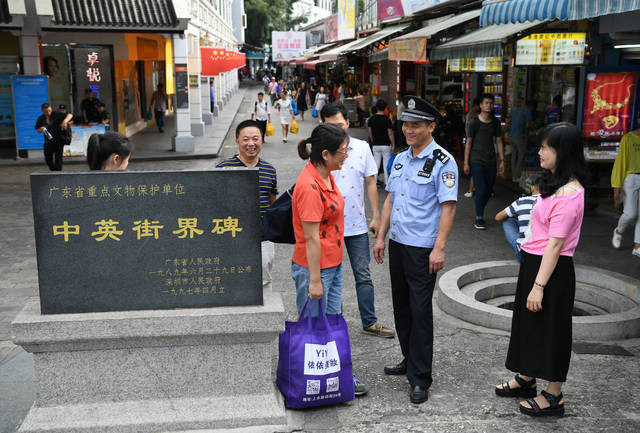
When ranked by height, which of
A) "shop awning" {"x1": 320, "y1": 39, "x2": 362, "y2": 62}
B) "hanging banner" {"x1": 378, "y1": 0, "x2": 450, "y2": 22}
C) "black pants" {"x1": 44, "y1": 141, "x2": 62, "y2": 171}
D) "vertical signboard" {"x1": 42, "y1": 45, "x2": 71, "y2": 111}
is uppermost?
"hanging banner" {"x1": 378, "y1": 0, "x2": 450, "y2": 22}

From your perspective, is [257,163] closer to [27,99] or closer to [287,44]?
[27,99]

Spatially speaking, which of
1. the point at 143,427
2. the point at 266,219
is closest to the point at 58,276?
the point at 143,427

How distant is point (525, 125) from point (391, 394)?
348 inches

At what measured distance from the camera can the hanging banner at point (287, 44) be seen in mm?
52344

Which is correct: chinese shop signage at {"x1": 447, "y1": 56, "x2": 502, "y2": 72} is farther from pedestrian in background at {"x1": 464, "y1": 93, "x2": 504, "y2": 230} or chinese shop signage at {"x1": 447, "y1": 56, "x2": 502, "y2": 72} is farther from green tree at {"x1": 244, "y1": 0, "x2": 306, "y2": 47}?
green tree at {"x1": 244, "y1": 0, "x2": 306, "y2": 47}

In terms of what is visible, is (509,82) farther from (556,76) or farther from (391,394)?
(391,394)

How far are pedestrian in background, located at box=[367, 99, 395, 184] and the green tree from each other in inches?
2534

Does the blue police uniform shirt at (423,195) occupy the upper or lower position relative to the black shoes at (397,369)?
upper

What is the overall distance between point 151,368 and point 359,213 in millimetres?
2008

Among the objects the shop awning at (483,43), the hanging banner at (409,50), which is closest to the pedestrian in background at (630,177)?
the shop awning at (483,43)

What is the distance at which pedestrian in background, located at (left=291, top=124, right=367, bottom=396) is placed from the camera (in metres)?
4.10

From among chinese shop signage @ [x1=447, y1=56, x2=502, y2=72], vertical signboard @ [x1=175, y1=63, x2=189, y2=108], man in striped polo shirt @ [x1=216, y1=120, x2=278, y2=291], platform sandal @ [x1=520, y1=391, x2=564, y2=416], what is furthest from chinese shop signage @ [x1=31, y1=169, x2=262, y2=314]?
vertical signboard @ [x1=175, y1=63, x2=189, y2=108]

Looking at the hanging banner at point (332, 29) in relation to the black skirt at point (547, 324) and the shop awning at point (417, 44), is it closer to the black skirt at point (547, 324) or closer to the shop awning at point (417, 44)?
A: the shop awning at point (417, 44)

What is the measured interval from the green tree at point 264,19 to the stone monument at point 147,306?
237 ft
